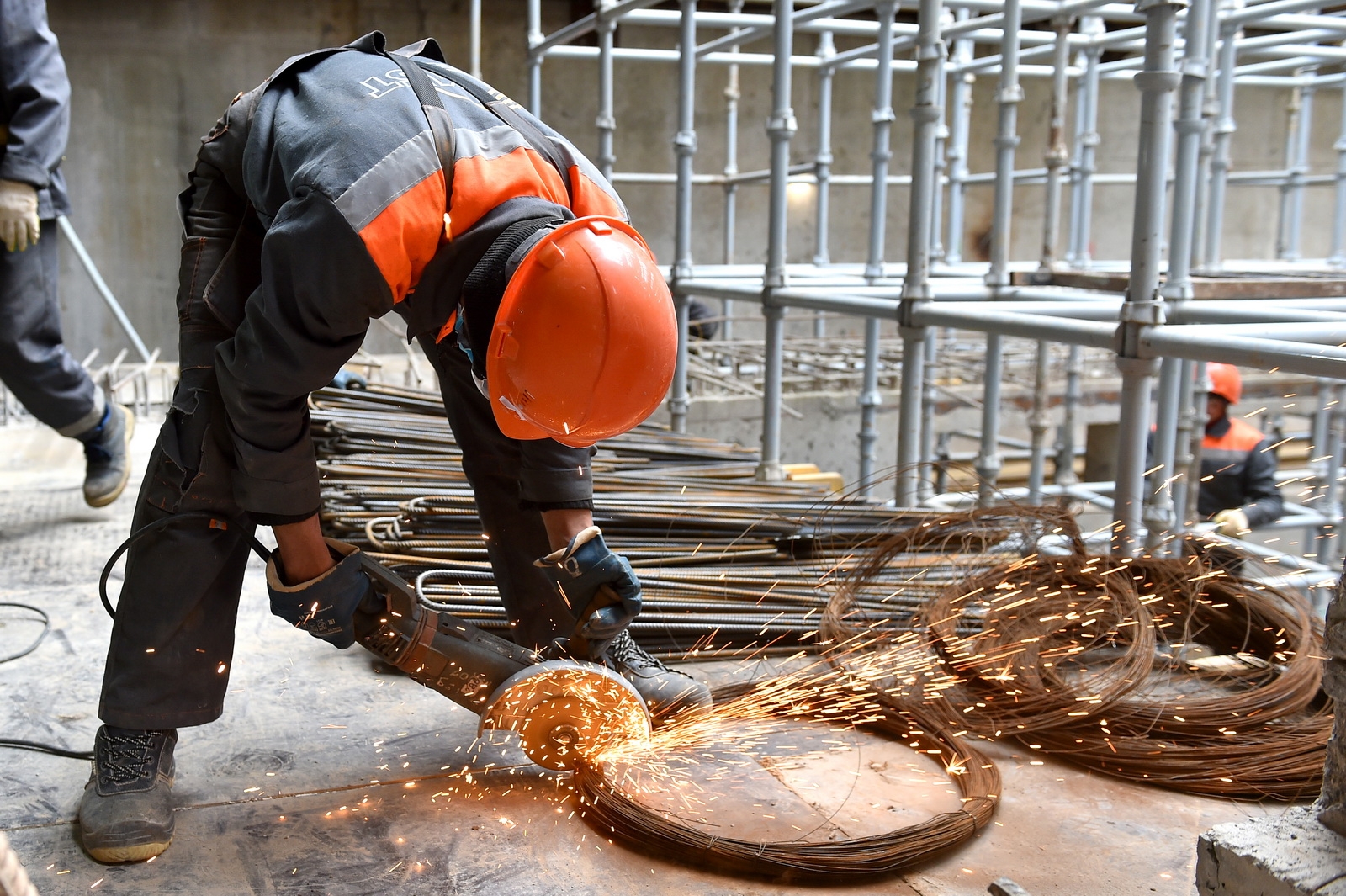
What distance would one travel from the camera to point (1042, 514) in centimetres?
304

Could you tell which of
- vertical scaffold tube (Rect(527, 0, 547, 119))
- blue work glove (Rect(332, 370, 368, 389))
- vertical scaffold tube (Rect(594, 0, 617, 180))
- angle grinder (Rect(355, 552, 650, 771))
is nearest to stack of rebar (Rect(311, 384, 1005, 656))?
blue work glove (Rect(332, 370, 368, 389))

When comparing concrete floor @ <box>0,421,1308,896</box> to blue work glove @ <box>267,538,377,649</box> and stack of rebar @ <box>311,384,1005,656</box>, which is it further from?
blue work glove @ <box>267,538,377,649</box>

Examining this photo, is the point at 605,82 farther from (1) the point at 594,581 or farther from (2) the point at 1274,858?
(2) the point at 1274,858

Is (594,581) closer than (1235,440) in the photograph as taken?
Yes

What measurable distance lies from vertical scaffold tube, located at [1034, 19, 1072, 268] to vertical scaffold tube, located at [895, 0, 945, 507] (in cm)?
132

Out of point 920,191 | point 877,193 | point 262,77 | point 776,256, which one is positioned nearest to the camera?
point 920,191

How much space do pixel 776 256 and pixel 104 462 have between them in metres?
2.63

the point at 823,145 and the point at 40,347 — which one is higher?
the point at 823,145

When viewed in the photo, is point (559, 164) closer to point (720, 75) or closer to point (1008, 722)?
point (1008, 722)

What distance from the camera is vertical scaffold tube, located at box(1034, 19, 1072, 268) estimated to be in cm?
480

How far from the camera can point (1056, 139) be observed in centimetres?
502

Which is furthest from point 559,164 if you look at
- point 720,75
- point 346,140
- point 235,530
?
point 720,75

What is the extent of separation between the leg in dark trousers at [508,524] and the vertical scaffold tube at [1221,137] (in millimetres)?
4154

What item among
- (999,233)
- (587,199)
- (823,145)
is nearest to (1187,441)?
(999,233)
